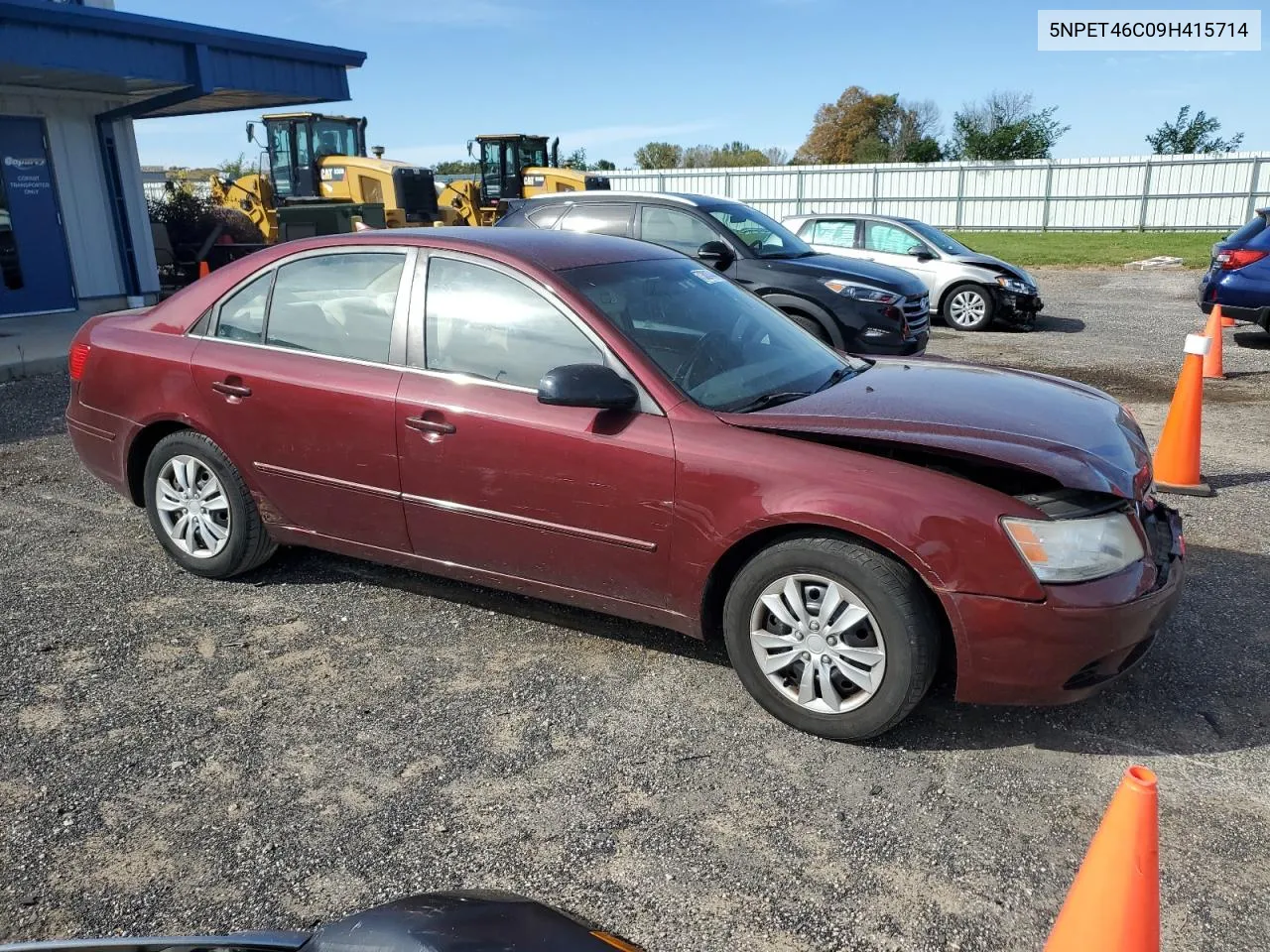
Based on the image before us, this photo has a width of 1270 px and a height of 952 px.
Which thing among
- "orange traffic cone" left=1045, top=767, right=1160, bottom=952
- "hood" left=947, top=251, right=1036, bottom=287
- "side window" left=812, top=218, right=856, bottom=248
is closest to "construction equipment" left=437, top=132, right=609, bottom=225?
"side window" left=812, top=218, right=856, bottom=248

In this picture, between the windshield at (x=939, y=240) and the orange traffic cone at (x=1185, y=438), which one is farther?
the windshield at (x=939, y=240)

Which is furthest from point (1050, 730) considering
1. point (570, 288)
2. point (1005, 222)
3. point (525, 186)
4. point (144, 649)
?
point (1005, 222)

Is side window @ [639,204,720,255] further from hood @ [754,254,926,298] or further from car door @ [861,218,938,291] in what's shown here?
car door @ [861,218,938,291]

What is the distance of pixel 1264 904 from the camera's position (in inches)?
102

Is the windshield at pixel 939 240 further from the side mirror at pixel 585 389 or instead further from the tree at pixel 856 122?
the tree at pixel 856 122

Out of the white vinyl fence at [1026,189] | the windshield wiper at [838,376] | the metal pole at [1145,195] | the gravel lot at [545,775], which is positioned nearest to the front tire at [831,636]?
the gravel lot at [545,775]

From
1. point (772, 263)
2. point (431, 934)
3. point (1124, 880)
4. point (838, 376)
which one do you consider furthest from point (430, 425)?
point (772, 263)

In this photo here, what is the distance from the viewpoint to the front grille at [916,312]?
912 centimetres

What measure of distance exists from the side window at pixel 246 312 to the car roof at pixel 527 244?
0.24 m

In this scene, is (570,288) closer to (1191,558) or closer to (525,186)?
(1191,558)

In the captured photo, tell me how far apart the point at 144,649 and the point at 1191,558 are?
16.0 feet

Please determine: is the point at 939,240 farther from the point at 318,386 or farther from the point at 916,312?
the point at 318,386

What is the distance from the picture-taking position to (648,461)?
350cm

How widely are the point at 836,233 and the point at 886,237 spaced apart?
673 mm
